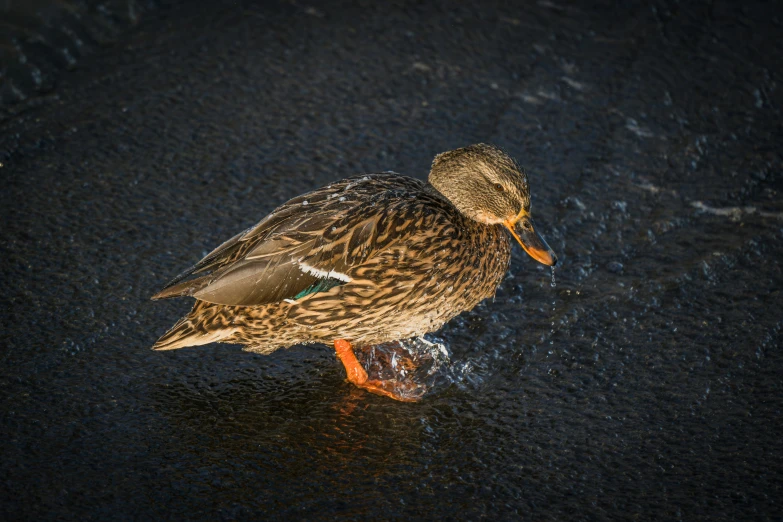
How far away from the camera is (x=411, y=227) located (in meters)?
4.13

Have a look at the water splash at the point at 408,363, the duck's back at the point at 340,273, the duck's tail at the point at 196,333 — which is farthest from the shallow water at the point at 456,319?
the duck's back at the point at 340,273

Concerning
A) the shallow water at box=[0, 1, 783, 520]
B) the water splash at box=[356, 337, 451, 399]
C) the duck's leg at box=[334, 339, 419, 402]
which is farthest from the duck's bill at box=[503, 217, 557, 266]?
the duck's leg at box=[334, 339, 419, 402]

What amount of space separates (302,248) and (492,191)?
38.7 inches

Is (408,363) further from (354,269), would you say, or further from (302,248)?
(302,248)

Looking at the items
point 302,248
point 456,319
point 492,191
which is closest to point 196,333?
point 302,248

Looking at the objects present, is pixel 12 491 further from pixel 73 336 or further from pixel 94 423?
pixel 73 336

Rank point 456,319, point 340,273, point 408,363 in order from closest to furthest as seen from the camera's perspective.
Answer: point 340,273 → point 408,363 → point 456,319

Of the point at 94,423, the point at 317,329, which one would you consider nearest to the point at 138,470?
the point at 94,423

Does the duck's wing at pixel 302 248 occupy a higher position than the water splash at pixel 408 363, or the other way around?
the duck's wing at pixel 302 248

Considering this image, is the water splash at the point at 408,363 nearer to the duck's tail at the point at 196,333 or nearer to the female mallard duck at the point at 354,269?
the female mallard duck at the point at 354,269

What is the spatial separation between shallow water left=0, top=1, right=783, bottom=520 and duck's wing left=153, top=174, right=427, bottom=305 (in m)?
0.51

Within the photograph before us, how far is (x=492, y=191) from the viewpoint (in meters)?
4.35

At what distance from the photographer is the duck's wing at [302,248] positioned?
156 inches

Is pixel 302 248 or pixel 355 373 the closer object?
pixel 302 248
